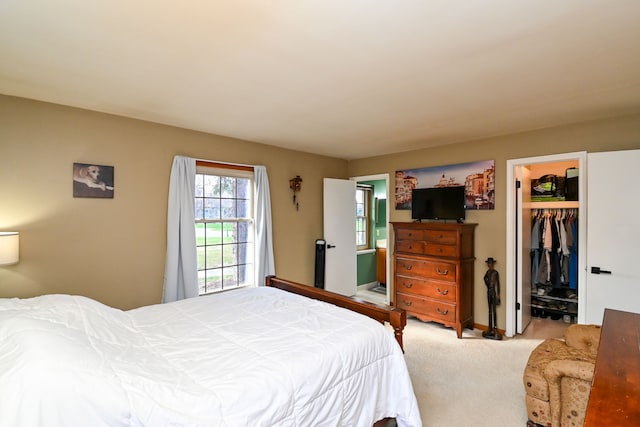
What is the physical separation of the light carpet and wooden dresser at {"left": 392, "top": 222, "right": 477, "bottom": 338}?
0.26 m

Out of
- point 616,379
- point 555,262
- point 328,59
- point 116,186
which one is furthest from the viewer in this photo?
point 555,262

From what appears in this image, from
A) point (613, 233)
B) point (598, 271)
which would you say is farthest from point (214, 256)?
point (613, 233)

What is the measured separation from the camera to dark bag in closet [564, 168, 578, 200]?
12.8ft

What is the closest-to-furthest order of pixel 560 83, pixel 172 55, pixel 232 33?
pixel 232 33 < pixel 172 55 < pixel 560 83

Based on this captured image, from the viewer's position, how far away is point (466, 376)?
281 cm

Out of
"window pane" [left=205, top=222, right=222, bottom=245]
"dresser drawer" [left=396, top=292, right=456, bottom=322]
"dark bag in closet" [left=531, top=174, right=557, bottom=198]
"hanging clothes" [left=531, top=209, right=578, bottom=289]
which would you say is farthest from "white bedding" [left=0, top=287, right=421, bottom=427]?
"dark bag in closet" [left=531, top=174, right=557, bottom=198]

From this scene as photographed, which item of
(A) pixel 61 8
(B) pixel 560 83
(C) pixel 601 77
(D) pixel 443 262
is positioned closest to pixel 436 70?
(B) pixel 560 83

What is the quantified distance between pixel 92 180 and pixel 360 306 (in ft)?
8.81

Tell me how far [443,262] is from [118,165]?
3744 millimetres

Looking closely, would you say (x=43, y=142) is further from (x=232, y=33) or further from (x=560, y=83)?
(x=560, y=83)

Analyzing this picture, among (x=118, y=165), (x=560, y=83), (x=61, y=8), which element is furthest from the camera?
(x=118, y=165)

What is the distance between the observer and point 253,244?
4.14 metres

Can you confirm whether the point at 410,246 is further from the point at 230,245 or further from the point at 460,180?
the point at 230,245

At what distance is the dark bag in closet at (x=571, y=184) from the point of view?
12.8 feet
